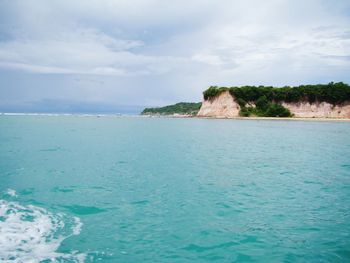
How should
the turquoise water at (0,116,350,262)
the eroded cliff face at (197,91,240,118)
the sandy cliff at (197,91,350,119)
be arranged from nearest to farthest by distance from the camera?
the turquoise water at (0,116,350,262) < the sandy cliff at (197,91,350,119) < the eroded cliff face at (197,91,240,118)

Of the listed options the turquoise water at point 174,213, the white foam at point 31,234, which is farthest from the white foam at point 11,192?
the white foam at point 31,234

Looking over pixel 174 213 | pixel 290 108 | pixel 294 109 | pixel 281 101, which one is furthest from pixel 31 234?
pixel 281 101

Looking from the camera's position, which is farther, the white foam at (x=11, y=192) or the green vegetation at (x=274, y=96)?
the green vegetation at (x=274, y=96)

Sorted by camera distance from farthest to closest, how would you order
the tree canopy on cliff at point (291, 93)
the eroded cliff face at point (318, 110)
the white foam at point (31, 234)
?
the eroded cliff face at point (318, 110) → the tree canopy on cliff at point (291, 93) → the white foam at point (31, 234)

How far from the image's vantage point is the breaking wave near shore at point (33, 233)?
6656mm

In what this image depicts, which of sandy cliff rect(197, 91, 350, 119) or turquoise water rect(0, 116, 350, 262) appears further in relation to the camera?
sandy cliff rect(197, 91, 350, 119)

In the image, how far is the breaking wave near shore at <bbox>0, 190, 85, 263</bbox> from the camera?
262 inches

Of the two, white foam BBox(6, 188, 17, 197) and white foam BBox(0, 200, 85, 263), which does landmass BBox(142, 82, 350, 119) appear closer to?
white foam BBox(6, 188, 17, 197)

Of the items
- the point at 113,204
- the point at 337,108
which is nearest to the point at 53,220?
the point at 113,204

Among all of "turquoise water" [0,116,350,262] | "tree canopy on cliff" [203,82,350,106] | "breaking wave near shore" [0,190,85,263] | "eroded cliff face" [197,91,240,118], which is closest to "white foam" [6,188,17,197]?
"turquoise water" [0,116,350,262]

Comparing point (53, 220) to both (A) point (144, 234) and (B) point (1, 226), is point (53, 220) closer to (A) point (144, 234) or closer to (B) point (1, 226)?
(B) point (1, 226)

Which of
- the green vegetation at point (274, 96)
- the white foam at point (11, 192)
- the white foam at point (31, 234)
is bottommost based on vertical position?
the white foam at point (31, 234)

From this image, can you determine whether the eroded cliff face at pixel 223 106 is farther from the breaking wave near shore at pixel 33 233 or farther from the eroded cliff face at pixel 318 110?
the breaking wave near shore at pixel 33 233

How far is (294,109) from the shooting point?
113m
